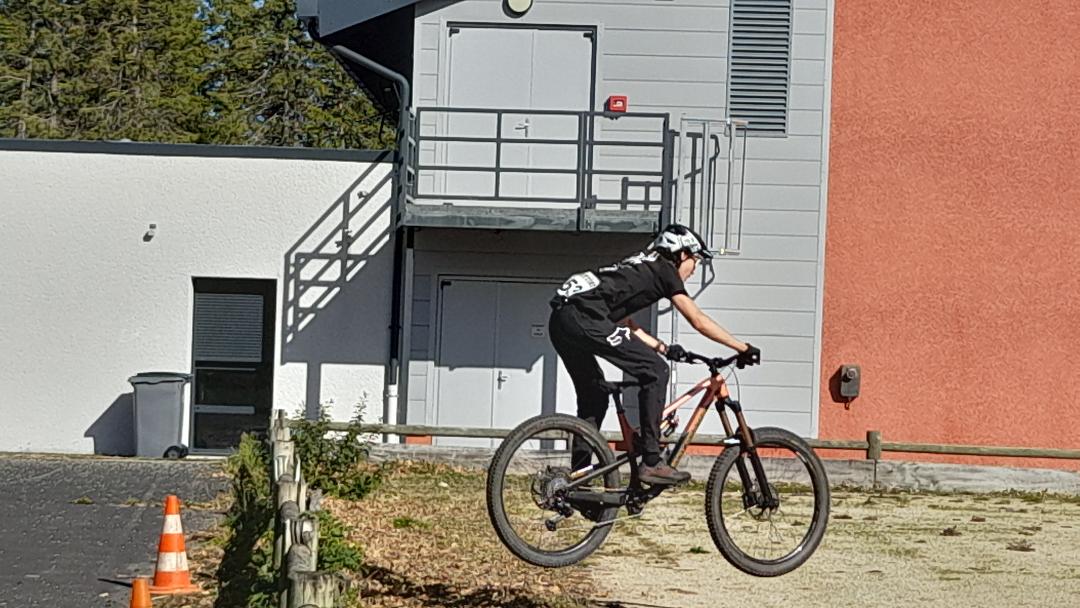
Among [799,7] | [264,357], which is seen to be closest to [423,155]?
[264,357]

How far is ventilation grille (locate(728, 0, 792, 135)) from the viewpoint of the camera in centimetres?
2134

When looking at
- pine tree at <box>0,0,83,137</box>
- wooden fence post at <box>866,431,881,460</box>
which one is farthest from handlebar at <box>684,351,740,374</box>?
pine tree at <box>0,0,83,137</box>

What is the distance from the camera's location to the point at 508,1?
70.0ft

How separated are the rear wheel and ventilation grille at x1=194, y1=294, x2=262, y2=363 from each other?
12.6m

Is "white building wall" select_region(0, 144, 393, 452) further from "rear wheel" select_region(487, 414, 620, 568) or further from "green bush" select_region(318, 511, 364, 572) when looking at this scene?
"rear wheel" select_region(487, 414, 620, 568)

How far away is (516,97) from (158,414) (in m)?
5.86

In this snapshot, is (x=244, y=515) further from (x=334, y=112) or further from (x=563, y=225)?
(x=334, y=112)

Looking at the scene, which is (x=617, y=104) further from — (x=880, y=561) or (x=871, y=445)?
Answer: (x=880, y=561)

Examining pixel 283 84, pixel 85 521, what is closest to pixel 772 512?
pixel 85 521

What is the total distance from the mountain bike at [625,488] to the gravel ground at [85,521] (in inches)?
104

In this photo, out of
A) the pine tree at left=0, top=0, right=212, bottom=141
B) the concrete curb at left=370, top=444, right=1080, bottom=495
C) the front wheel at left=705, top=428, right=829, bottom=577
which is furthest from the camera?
the pine tree at left=0, top=0, right=212, bottom=141

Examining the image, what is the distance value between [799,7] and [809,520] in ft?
41.4

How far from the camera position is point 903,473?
59.7ft

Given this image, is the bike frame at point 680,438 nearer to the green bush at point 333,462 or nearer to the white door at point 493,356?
the green bush at point 333,462
